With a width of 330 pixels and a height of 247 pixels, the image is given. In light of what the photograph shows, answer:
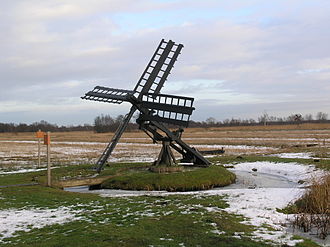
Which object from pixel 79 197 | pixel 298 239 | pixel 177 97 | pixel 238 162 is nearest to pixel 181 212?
pixel 298 239

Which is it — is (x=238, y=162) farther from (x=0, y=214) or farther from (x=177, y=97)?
(x=0, y=214)

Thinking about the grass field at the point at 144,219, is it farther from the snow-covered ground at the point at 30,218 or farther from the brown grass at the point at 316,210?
the brown grass at the point at 316,210

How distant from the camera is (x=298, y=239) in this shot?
28.2 ft

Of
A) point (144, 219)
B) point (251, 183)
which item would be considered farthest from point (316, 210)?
point (251, 183)

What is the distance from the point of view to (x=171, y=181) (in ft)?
58.6

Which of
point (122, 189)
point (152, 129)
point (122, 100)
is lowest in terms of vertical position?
point (122, 189)

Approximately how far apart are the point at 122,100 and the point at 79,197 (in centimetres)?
715

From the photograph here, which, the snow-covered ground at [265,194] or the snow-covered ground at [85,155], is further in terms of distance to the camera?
the snow-covered ground at [85,155]

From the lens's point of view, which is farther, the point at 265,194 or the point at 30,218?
the point at 265,194

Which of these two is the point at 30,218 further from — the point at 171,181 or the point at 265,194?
the point at 265,194

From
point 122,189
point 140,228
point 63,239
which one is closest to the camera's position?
point 63,239

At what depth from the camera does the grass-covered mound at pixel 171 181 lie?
17703 mm

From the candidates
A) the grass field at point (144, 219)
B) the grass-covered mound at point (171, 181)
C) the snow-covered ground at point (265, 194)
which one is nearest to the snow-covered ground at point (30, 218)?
the grass field at point (144, 219)

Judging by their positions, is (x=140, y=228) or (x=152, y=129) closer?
(x=140, y=228)
